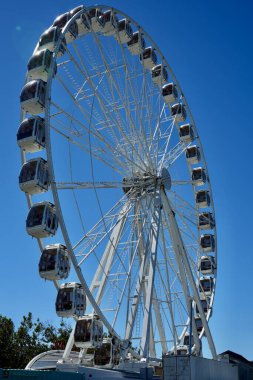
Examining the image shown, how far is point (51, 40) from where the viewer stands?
20.4 meters

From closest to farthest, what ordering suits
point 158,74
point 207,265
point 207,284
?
point 158,74 → point 207,265 → point 207,284

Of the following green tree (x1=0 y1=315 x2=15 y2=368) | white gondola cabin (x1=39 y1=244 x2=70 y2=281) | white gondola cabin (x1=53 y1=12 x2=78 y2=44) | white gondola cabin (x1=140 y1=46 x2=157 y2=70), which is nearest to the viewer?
white gondola cabin (x1=39 y1=244 x2=70 y2=281)

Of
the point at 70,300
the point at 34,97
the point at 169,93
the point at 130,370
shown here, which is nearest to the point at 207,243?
the point at 169,93

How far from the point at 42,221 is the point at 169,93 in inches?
591

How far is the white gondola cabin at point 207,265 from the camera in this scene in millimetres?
29969

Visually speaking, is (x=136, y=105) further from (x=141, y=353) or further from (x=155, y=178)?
(x=141, y=353)

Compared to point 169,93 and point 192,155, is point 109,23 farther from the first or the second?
point 192,155

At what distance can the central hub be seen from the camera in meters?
→ 23.6

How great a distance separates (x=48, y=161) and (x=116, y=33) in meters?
10.9

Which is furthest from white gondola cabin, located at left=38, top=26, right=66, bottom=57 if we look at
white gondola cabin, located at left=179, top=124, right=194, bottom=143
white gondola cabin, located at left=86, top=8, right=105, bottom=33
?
white gondola cabin, located at left=179, top=124, right=194, bottom=143

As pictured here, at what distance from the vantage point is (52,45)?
66.7 ft

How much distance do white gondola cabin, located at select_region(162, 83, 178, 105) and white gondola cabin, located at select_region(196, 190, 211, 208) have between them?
5.70 metres

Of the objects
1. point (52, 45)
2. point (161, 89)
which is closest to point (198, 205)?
point (161, 89)

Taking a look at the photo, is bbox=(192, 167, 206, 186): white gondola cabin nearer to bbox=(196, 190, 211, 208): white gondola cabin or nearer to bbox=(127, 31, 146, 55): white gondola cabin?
bbox=(196, 190, 211, 208): white gondola cabin
